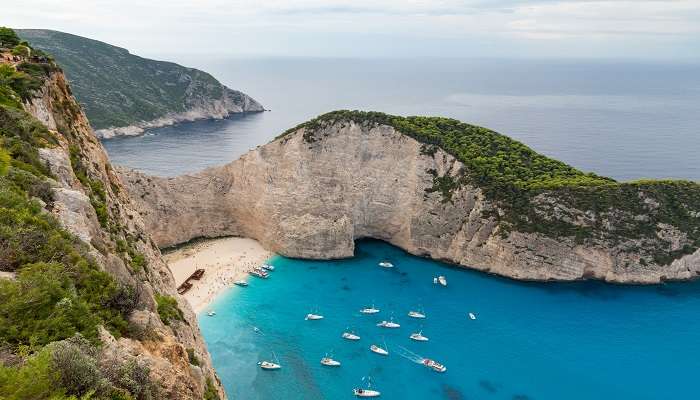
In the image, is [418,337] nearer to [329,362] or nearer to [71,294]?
[329,362]

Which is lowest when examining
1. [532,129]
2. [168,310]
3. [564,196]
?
[168,310]

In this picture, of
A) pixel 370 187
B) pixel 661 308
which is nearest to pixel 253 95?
pixel 370 187

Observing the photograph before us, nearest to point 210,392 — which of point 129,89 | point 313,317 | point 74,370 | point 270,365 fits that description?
point 74,370

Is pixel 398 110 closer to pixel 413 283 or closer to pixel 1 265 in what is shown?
pixel 413 283

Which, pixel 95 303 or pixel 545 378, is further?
pixel 545 378

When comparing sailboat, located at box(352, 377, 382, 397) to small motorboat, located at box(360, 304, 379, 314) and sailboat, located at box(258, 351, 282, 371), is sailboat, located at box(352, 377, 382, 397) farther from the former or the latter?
small motorboat, located at box(360, 304, 379, 314)

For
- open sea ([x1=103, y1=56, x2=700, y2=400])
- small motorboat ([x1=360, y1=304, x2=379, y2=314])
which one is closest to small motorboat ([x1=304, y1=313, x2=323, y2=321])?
open sea ([x1=103, y1=56, x2=700, y2=400])

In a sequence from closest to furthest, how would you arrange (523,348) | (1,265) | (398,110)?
(1,265)
(523,348)
(398,110)
